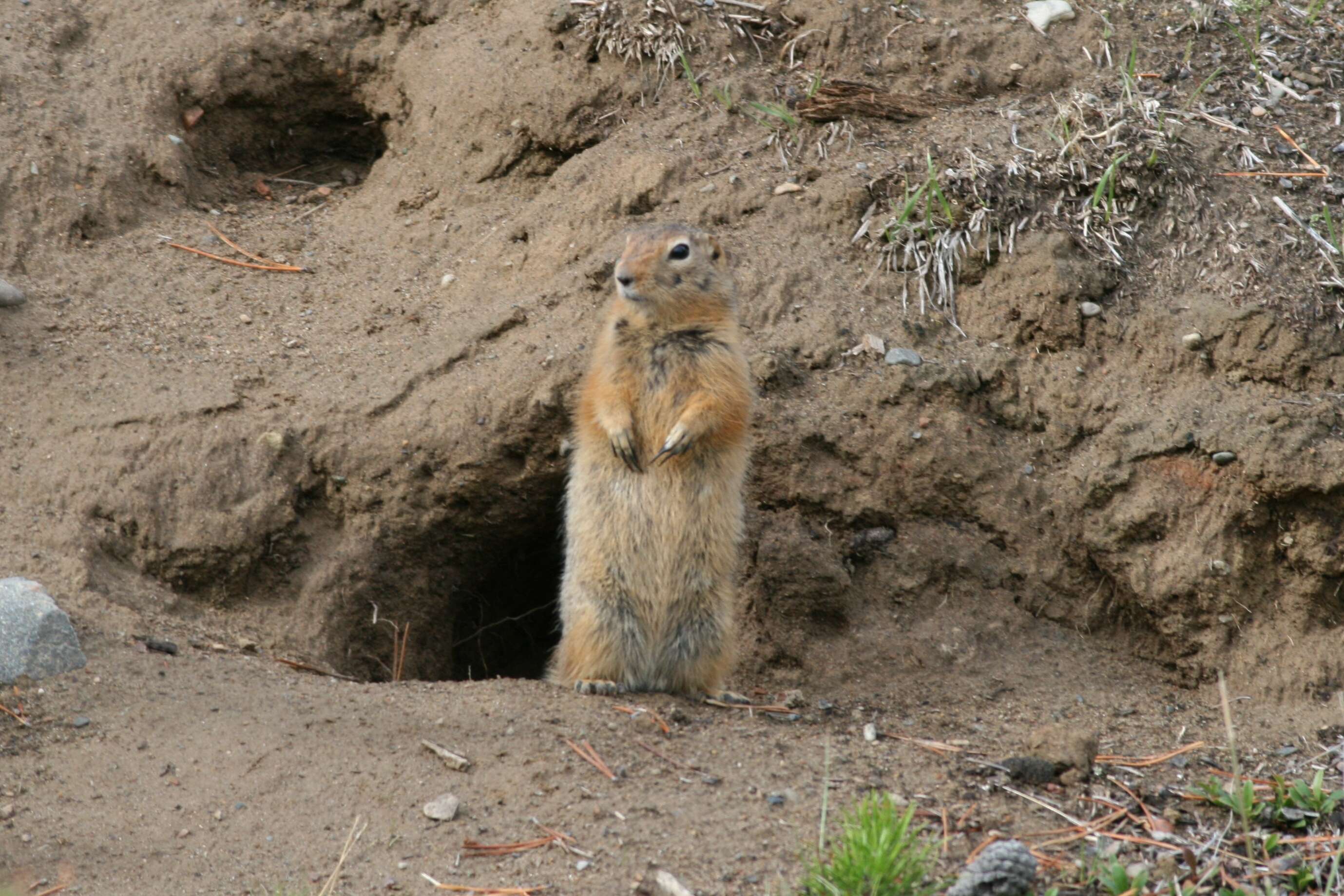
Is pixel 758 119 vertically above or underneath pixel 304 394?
above

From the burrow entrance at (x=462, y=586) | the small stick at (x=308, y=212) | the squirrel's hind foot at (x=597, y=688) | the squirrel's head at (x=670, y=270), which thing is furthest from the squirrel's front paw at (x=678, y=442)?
the small stick at (x=308, y=212)

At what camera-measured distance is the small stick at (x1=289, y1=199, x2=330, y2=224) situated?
7551 millimetres

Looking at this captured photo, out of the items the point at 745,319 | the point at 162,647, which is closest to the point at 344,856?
the point at 162,647

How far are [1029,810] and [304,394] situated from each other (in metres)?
3.90

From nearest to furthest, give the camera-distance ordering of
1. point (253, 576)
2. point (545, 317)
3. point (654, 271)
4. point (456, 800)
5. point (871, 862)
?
point (871, 862), point (456, 800), point (654, 271), point (253, 576), point (545, 317)

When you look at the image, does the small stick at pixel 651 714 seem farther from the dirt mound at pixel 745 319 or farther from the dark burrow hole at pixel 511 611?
the dark burrow hole at pixel 511 611

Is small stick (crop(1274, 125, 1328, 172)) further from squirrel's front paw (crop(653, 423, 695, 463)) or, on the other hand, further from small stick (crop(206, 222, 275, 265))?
small stick (crop(206, 222, 275, 265))

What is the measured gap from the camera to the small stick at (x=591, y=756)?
467 centimetres

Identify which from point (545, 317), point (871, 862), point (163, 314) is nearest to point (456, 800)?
point (871, 862)

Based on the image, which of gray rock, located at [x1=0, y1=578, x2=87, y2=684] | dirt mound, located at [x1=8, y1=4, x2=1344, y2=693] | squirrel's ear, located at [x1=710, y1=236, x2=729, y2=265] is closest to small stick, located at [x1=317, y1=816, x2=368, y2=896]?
gray rock, located at [x1=0, y1=578, x2=87, y2=684]

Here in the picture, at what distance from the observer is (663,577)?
5.80 meters

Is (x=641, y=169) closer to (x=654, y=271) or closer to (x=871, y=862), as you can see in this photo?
(x=654, y=271)

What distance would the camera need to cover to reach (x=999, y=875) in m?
3.83

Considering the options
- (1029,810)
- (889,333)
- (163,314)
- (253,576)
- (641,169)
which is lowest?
(253,576)
